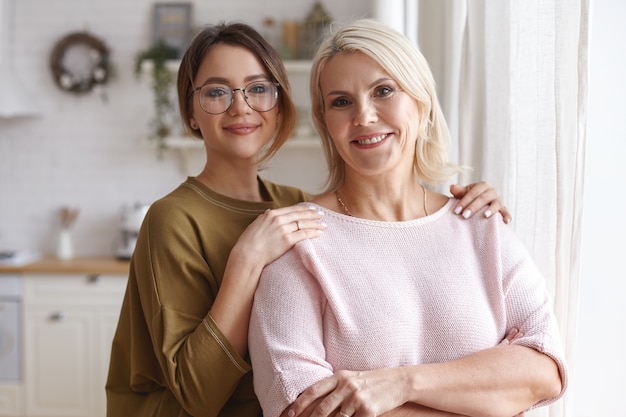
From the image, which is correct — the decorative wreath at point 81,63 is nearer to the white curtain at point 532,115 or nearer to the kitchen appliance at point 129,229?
the kitchen appliance at point 129,229

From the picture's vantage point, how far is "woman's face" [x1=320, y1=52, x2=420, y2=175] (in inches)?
67.3

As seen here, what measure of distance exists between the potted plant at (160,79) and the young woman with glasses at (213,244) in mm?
2829

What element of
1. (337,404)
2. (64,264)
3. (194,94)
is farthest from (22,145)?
(337,404)

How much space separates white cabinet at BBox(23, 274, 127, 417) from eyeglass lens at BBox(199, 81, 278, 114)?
8.96 feet

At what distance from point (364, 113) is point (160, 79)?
3.37 m

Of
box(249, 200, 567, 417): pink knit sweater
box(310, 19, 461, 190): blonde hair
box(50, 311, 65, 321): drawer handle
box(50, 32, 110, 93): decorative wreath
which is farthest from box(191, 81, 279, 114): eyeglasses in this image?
box(50, 32, 110, 93): decorative wreath

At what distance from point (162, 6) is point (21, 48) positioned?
100 centimetres

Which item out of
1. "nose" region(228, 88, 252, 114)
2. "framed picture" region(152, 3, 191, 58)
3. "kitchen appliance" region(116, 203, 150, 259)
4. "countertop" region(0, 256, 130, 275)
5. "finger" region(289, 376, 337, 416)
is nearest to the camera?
"finger" region(289, 376, 337, 416)

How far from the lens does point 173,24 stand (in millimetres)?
4996

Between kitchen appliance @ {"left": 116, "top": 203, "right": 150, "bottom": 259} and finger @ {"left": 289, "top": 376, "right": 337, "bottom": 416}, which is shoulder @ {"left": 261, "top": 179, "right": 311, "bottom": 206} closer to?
finger @ {"left": 289, "top": 376, "right": 337, "bottom": 416}

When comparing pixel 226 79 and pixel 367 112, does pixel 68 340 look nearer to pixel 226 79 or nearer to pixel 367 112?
pixel 226 79

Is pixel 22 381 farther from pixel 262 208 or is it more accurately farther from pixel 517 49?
pixel 517 49

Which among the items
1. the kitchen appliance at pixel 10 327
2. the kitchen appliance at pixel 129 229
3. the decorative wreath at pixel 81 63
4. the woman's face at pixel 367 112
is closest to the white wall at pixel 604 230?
the woman's face at pixel 367 112

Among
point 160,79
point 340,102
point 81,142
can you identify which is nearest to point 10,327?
point 81,142
